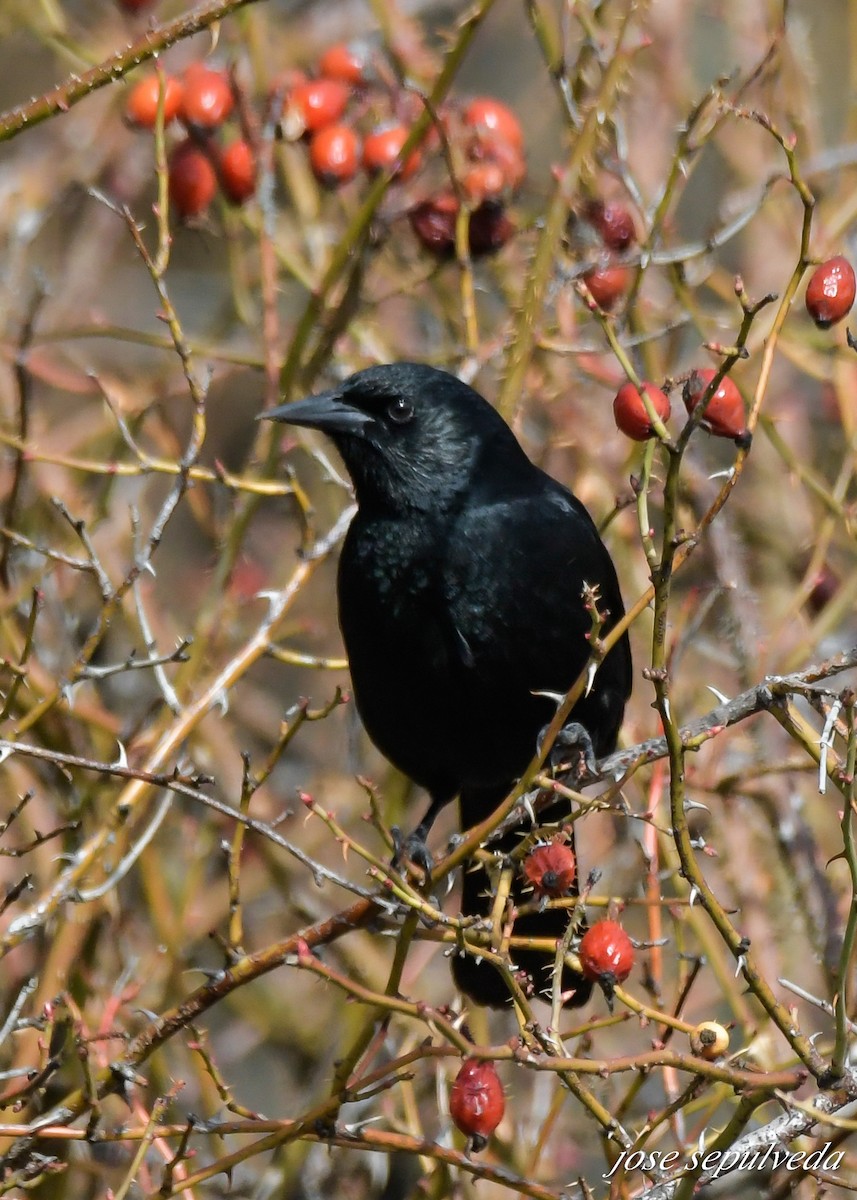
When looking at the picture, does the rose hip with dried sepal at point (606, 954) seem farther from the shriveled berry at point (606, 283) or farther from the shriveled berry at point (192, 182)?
the shriveled berry at point (192, 182)

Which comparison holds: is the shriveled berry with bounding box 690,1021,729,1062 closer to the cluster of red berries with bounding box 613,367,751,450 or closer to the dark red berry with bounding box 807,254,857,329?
the cluster of red berries with bounding box 613,367,751,450

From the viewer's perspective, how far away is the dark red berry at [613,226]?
3.33 m

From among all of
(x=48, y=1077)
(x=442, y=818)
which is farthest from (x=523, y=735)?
(x=442, y=818)

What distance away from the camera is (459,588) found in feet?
10.7

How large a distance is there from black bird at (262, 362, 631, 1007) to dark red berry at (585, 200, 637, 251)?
18.3 inches

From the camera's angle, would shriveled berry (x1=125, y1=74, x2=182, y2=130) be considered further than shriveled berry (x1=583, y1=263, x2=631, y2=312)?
Yes

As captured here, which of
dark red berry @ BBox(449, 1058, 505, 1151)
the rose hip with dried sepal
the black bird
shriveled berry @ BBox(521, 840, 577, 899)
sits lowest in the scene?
dark red berry @ BBox(449, 1058, 505, 1151)

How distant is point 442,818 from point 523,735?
1677mm

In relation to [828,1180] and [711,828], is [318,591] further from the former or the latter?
[828,1180]

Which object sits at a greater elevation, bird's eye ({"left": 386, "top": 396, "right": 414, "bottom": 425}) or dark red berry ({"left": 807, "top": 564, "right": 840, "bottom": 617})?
bird's eye ({"left": 386, "top": 396, "right": 414, "bottom": 425})

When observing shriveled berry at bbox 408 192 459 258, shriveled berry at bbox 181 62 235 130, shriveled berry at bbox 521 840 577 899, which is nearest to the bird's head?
shriveled berry at bbox 408 192 459 258

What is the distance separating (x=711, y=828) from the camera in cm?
383

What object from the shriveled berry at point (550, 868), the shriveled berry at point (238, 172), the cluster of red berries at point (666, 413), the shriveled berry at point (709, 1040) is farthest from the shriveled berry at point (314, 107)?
the shriveled berry at point (709, 1040)

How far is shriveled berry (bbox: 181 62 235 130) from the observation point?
3369 mm
